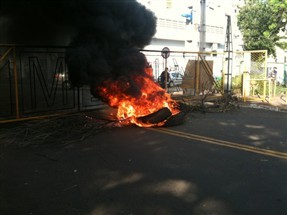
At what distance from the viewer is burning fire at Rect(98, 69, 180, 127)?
28.4 feet

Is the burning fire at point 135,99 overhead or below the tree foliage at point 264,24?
below

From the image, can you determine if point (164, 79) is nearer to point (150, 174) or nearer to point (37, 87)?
point (37, 87)

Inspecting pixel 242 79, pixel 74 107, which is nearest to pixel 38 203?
pixel 74 107

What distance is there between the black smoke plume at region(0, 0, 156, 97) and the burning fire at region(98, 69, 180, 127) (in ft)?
0.57

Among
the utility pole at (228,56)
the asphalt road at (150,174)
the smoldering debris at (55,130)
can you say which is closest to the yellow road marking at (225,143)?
the asphalt road at (150,174)

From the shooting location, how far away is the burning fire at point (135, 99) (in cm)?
865

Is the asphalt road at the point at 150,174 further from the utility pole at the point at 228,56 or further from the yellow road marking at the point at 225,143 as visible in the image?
the utility pole at the point at 228,56

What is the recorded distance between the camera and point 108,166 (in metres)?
5.59

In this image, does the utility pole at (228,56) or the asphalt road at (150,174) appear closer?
the asphalt road at (150,174)

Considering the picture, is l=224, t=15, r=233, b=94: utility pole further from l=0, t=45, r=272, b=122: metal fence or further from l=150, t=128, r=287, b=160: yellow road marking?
l=150, t=128, r=287, b=160: yellow road marking

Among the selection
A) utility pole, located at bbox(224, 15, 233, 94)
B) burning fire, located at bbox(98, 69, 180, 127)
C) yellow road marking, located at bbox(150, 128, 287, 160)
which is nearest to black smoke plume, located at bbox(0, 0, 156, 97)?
burning fire, located at bbox(98, 69, 180, 127)

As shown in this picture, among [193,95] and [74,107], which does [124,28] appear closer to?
[74,107]

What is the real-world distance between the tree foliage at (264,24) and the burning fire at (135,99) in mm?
16191

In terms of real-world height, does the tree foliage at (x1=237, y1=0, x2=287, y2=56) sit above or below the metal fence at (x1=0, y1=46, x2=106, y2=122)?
above
